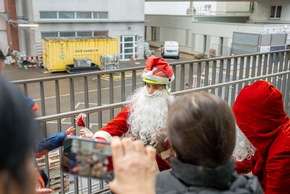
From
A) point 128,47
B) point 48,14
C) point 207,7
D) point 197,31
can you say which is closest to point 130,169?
point 48,14

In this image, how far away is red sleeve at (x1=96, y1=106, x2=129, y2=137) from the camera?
7.23 feet

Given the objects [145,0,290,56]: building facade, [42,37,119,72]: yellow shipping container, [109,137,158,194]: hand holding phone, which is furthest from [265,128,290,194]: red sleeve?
[145,0,290,56]: building facade

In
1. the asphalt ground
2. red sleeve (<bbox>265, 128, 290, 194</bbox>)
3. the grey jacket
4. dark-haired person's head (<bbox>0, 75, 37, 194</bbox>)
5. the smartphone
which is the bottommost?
the asphalt ground

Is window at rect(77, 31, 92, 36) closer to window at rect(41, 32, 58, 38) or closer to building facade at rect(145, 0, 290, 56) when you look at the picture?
window at rect(41, 32, 58, 38)

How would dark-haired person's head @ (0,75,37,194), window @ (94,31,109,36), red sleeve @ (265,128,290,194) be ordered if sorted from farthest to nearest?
window @ (94,31,109,36)
red sleeve @ (265,128,290,194)
dark-haired person's head @ (0,75,37,194)

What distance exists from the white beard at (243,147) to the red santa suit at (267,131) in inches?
1.6

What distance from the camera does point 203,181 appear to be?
3.35ft

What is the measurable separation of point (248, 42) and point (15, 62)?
46.6 ft

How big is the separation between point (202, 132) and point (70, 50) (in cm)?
1759

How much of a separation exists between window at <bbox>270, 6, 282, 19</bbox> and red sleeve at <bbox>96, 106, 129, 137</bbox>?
2684cm

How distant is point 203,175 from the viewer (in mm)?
1008

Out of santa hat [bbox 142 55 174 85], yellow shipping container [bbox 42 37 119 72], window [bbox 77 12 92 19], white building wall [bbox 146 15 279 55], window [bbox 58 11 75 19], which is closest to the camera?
santa hat [bbox 142 55 174 85]

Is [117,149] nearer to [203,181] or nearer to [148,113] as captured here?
[203,181]

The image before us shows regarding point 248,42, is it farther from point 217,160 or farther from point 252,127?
point 217,160
